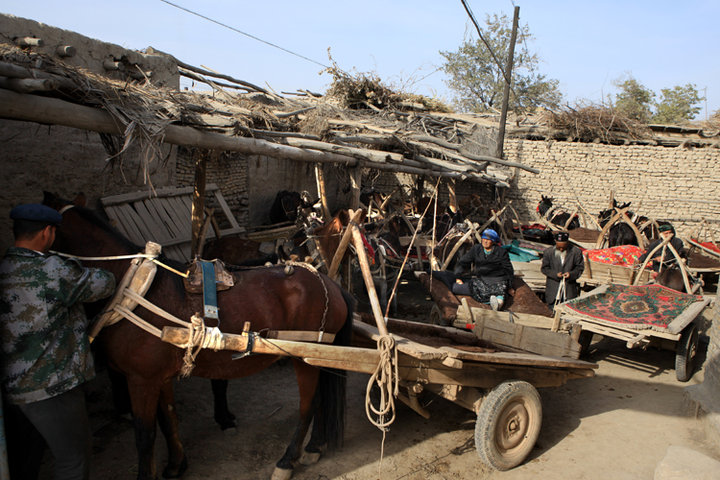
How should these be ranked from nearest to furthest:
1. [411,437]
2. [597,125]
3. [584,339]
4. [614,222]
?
[411,437] → [584,339] → [614,222] → [597,125]

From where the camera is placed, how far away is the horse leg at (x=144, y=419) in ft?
10.4

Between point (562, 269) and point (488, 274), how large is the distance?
61.3 inches

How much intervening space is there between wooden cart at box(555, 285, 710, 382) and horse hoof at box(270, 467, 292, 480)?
3.88 meters

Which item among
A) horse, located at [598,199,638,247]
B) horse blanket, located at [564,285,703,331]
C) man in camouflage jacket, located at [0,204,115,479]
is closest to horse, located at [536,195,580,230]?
horse, located at [598,199,638,247]

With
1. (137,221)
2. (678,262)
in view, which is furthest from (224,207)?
(678,262)

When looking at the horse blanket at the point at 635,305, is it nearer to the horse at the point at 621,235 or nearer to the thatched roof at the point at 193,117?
the thatched roof at the point at 193,117

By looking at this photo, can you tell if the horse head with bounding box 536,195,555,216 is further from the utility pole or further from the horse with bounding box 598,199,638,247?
the horse with bounding box 598,199,638,247

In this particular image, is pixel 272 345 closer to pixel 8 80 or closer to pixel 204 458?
pixel 204 458

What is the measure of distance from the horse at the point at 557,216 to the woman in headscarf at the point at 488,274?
7.57 m

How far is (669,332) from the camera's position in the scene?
528 cm

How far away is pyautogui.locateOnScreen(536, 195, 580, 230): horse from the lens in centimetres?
1371

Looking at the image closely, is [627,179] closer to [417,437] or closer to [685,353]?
[685,353]

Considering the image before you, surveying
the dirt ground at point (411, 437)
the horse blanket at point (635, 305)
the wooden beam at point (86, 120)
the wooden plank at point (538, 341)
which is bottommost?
the dirt ground at point (411, 437)

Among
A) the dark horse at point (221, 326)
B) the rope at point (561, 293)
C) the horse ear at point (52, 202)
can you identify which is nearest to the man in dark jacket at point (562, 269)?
the rope at point (561, 293)
